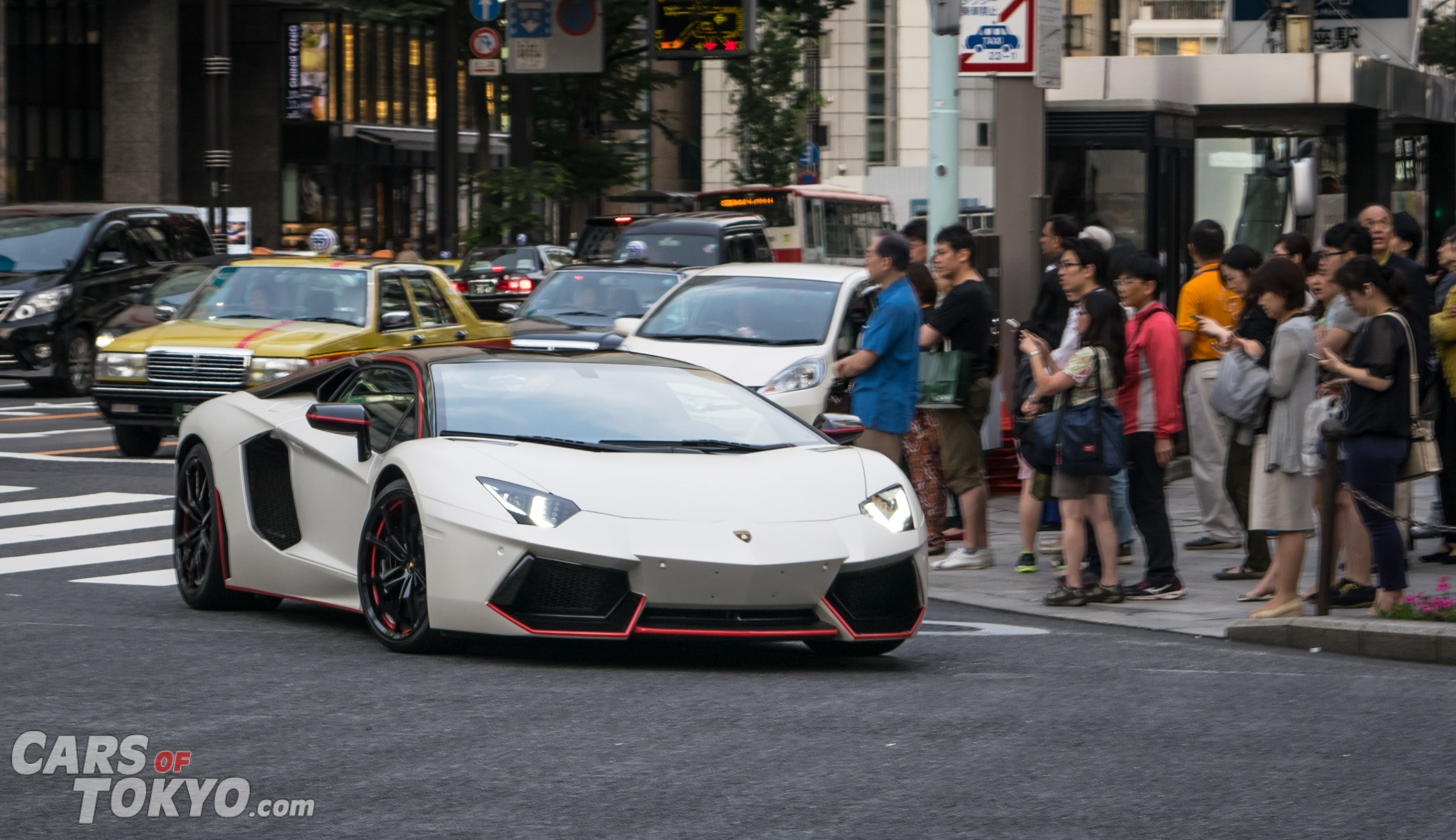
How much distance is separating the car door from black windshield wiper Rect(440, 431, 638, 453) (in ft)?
0.75

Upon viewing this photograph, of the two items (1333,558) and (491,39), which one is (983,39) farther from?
(491,39)

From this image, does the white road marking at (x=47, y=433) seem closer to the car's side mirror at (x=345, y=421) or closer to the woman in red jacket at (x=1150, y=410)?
the car's side mirror at (x=345, y=421)

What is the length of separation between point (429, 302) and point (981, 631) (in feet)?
29.3

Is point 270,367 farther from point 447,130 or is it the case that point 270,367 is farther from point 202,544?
point 447,130

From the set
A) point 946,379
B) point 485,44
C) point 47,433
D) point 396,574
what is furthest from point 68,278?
point 396,574

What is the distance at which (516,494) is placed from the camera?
7.07 metres

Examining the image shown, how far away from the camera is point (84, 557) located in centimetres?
1094

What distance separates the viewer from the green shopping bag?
36.4 feet

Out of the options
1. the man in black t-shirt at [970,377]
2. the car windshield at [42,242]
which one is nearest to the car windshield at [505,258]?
the car windshield at [42,242]

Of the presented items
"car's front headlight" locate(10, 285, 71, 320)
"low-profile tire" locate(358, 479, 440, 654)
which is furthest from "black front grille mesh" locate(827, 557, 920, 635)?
"car's front headlight" locate(10, 285, 71, 320)

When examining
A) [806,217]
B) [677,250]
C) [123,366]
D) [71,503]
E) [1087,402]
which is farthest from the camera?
[806,217]

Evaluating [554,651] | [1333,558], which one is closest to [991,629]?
[1333,558]

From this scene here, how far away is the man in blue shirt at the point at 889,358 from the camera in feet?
35.1

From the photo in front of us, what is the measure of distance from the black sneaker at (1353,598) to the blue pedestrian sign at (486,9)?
81.5 feet
